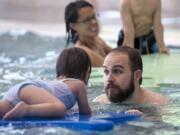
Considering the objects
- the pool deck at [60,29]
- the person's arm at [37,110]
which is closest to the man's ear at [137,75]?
the person's arm at [37,110]

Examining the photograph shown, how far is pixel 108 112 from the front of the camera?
13.3 ft

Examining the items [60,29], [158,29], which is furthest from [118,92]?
[60,29]

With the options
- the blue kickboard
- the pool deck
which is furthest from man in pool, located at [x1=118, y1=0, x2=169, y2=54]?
the blue kickboard

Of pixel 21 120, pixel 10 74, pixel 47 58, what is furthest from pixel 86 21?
pixel 21 120

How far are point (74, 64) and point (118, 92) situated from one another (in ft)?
1.55

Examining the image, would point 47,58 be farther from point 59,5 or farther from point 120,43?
point 59,5

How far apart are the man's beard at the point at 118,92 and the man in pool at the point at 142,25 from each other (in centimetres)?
265

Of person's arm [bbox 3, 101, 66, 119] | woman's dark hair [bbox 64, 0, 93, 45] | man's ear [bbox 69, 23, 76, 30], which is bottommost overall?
person's arm [bbox 3, 101, 66, 119]

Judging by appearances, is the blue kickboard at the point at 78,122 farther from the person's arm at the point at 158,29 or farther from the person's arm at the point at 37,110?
the person's arm at the point at 158,29

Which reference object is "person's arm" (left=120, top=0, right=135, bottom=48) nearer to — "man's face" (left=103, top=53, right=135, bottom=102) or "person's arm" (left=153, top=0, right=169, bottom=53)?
"person's arm" (left=153, top=0, right=169, bottom=53)

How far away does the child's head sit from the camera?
12.8ft

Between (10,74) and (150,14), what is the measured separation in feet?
6.33

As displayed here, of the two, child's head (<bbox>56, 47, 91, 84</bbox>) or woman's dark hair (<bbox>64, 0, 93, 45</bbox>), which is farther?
woman's dark hair (<bbox>64, 0, 93, 45</bbox>)

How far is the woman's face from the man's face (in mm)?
2059
